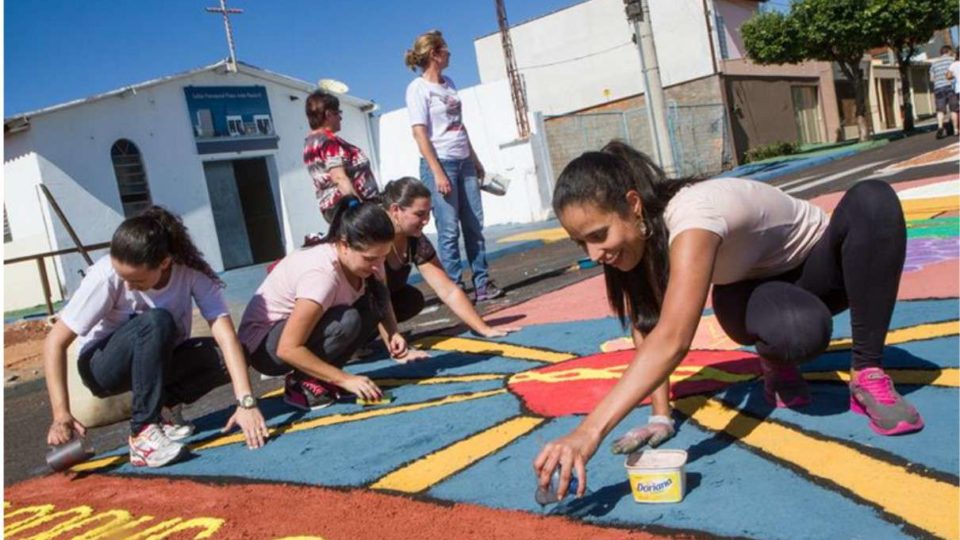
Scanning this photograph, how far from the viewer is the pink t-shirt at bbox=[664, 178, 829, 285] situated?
2.09 metres

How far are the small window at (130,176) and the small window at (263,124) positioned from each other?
3.02m

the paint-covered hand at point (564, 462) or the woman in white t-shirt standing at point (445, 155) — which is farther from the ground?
the woman in white t-shirt standing at point (445, 155)

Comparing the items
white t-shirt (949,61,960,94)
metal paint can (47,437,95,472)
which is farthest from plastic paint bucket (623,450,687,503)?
white t-shirt (949,61,960,94)

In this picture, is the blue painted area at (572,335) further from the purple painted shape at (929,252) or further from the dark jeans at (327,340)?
the purple painted shape at (929,252)

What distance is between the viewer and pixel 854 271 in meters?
2.45

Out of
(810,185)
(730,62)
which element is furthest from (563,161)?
(730,62)

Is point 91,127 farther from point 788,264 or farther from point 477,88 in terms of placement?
point 788,264

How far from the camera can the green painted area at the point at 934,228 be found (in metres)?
5.45

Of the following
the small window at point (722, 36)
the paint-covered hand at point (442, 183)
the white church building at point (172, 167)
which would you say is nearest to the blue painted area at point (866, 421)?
the paint-covered hand at point (442, 183)

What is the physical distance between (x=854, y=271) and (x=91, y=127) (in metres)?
15.4

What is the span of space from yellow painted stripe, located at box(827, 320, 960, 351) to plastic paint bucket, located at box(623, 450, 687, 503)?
152 cm

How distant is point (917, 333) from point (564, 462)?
2.29 meters

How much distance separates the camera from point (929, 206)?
674 cm

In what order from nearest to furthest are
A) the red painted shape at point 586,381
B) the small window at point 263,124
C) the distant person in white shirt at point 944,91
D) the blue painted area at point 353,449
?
the blue painted area at point 353,449, the red painted shape at point 586,381, the distant person in white shirt at point 944,91, the small window at point 263,124
